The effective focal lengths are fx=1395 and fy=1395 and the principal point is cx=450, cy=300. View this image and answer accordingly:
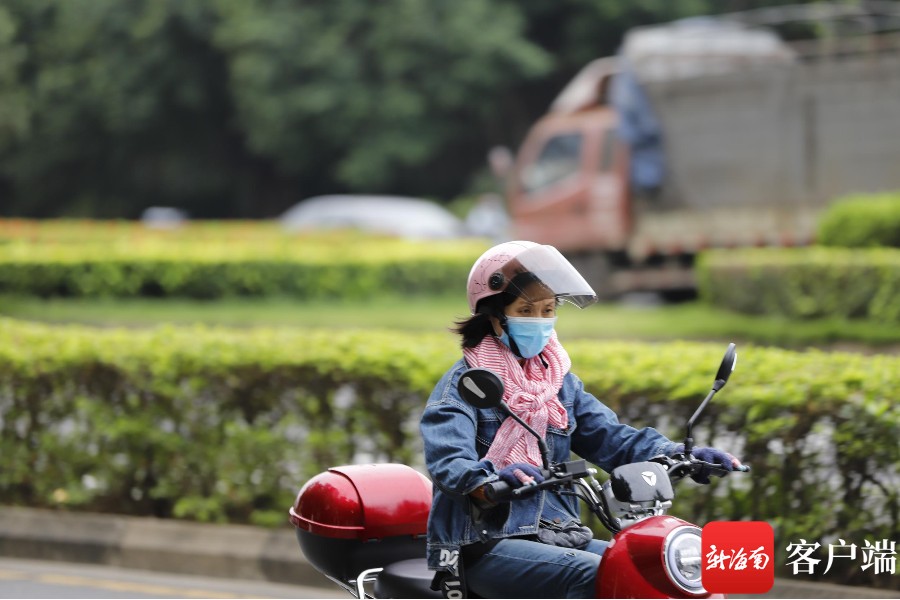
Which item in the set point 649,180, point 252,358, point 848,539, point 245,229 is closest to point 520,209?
point 649,180

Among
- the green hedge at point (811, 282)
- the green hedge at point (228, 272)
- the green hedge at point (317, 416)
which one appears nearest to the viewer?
the green hedge at point (317, 416)

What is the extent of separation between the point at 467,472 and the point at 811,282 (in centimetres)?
1182

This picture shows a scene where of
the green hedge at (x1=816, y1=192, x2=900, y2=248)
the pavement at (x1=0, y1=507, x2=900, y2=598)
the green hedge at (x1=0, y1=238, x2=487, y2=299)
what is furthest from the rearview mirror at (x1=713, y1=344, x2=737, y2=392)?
the green hedge at (x1=0, y1=238, x2=487, y2=299)

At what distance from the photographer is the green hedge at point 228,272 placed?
22.0 m

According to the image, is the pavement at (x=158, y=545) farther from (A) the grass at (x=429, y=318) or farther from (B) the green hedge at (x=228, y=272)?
(B) the green hedge at (x=228, y=272)

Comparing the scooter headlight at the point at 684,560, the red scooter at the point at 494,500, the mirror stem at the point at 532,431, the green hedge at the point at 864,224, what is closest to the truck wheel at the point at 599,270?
the green hedge at the point at 864,224

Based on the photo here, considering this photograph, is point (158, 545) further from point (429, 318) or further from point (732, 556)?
point (429, 318)

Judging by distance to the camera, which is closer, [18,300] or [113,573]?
[113,573]

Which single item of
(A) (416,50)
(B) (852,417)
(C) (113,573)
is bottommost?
(C) (113,573)

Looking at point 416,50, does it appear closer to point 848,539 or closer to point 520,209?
point 520,209

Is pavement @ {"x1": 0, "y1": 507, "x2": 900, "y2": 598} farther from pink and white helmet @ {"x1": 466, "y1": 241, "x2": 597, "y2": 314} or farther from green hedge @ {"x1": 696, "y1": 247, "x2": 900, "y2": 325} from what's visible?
green hedge @ {"x1": 696, "y1": 247, "x2": 900, "y2": 325}

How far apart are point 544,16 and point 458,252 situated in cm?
1723

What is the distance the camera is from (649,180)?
1911 centimetres

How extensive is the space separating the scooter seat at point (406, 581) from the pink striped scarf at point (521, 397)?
442mm
